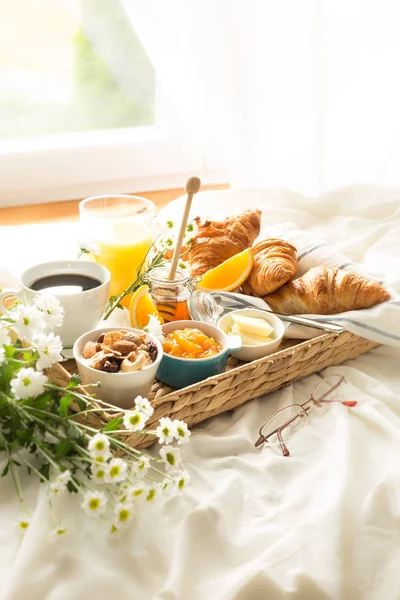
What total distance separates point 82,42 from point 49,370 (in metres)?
1.33

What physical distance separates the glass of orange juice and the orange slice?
0.14 m

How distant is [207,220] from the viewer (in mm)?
1386

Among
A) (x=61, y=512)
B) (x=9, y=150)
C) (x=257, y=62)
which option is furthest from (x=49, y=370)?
(x=257, y=62)

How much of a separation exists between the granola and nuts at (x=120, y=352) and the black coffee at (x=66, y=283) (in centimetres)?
11

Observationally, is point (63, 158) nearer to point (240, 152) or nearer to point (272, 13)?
point (240, 152)

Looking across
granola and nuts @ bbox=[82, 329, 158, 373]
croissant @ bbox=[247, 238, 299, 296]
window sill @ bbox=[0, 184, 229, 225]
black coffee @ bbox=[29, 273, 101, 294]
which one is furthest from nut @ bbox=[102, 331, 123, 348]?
window sill @ bbox=[0, 184, 229, 225]

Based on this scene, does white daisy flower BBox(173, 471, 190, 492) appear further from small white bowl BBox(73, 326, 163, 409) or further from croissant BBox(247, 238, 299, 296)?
croissant BBox(247, 238, 299, 296)

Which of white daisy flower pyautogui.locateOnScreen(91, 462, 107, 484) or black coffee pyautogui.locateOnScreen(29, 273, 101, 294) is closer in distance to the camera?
white daisy flower pyautogui.locateOnScreen(91, 462, 107, 484)

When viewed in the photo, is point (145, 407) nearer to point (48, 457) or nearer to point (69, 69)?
point (48, 457)

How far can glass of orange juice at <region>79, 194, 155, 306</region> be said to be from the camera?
1.25 meters

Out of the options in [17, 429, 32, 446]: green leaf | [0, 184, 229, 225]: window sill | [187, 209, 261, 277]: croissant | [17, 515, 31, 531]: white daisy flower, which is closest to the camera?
[17, 515, 31, 531]: white daisy flower

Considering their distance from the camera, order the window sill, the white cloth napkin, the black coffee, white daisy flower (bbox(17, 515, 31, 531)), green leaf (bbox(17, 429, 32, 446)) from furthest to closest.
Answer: the window sill, the white cloth napkin, the black coffee, green leaf (bbox(17, 429, 32, 446)), white daisy flower (bbox(17, 515, 31, 531))

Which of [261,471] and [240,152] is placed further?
[240,152]

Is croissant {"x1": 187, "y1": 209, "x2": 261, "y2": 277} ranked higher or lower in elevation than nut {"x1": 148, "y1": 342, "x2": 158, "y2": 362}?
higher
